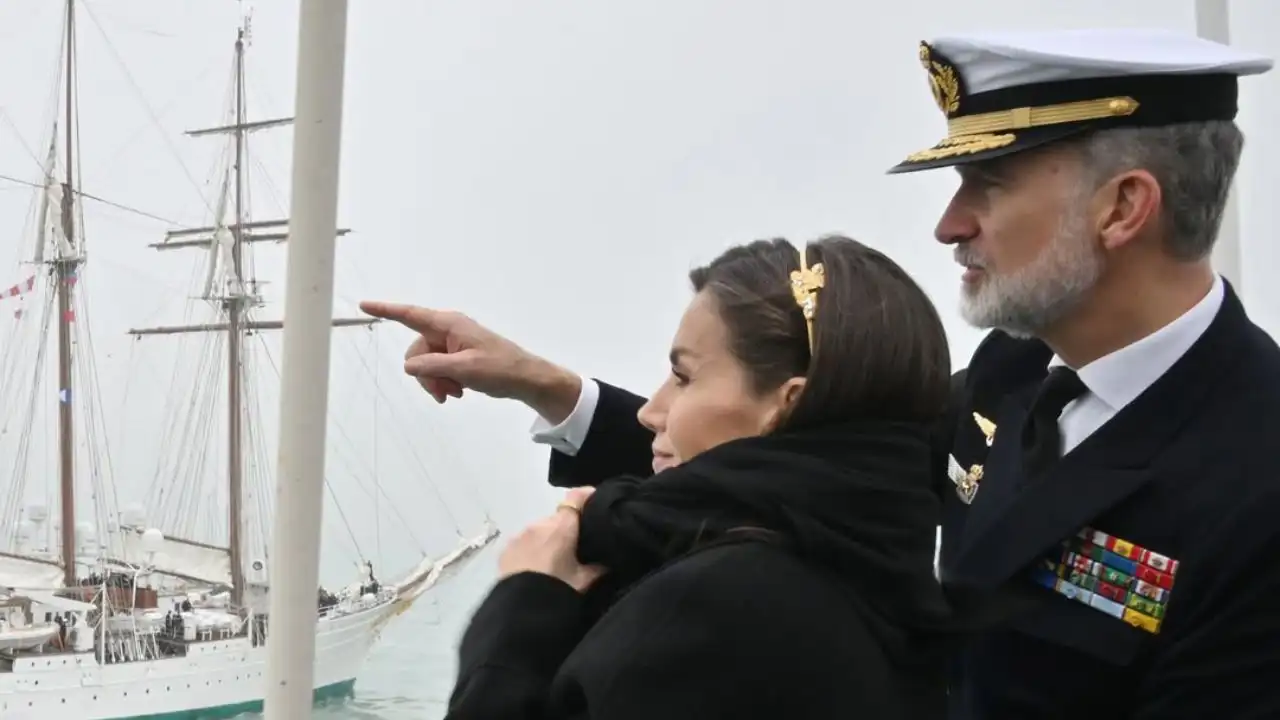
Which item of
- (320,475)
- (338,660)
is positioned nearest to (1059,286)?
(320,475)

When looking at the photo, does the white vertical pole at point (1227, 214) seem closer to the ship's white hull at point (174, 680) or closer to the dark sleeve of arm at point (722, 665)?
the dark sleeve of arm at point (722, 665)

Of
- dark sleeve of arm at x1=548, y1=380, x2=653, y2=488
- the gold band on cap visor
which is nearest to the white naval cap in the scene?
the gold band on cap visor

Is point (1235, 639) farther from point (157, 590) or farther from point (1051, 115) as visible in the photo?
point (157, 590)

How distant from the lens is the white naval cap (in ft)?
2.47

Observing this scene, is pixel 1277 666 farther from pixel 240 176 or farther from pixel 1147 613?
pixel 240 176

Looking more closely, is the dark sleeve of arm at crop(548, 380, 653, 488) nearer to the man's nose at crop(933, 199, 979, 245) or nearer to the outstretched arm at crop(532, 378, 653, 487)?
the outstretched arm at crop(532, 378, 653, 487)

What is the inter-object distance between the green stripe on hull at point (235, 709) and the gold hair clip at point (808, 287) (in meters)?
12.7

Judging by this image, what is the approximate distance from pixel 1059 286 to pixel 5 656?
13.1 m

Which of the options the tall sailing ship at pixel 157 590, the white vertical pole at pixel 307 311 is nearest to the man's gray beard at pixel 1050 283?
the white vertical pole at pixel 307 311

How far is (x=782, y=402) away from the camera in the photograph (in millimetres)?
644

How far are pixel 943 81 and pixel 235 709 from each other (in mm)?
14112

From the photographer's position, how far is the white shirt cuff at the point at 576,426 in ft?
3.56

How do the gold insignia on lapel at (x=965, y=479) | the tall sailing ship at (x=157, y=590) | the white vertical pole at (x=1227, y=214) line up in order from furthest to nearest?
the tall sailing ship at (x=157, y=590) → the white vertical pole at (x=1227, y=214) → the gold insignia on lapel at (x=965, y=479)

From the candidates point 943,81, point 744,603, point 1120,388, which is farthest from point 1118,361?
point 744,603
